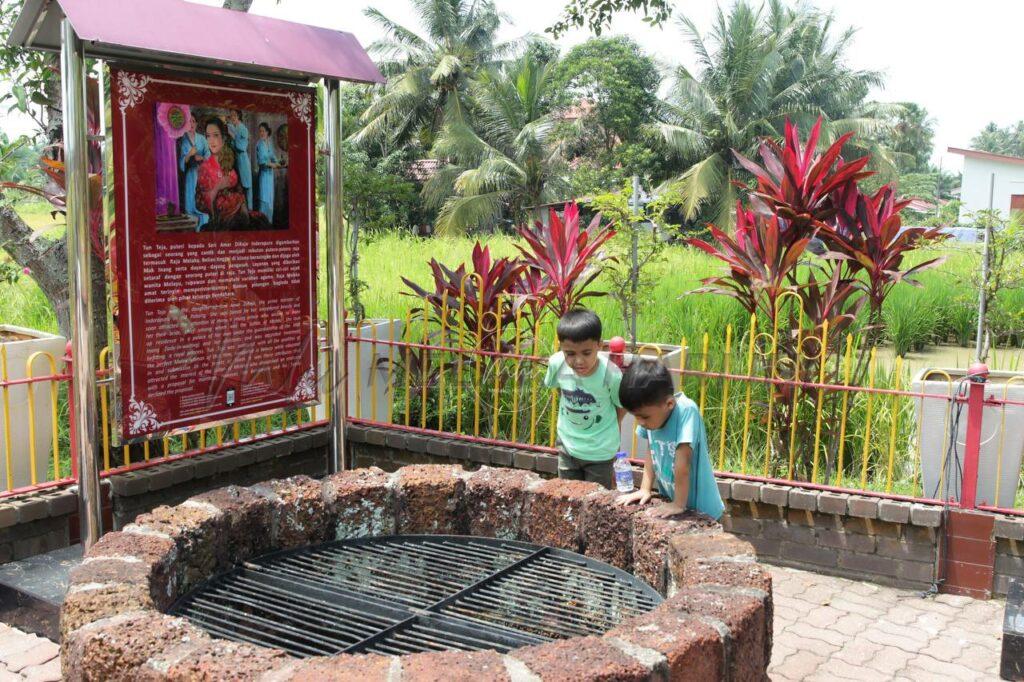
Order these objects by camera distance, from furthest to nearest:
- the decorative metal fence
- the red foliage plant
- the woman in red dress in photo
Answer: the red foliage plant < the decorative metal fence < the woman in red dress in photo

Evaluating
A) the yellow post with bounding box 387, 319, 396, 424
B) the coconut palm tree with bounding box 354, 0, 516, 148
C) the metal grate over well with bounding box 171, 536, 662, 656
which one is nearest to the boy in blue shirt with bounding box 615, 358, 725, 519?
the metal grate over well with bounding box 171, 536, 662, 656

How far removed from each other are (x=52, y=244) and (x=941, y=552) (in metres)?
5.98

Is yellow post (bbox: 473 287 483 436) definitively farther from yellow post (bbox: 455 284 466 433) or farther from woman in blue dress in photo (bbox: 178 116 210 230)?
woman in blue dress in photo (bbox: 178 116 210 230)

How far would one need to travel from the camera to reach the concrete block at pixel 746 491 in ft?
16.4

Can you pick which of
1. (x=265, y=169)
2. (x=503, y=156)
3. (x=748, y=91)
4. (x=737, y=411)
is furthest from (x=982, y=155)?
(x=265, y=169)

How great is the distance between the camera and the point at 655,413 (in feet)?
10.9

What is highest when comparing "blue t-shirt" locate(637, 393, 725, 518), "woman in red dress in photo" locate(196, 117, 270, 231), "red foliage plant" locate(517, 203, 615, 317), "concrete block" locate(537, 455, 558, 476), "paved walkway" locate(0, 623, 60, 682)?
"woman in red dress in photo" locate(196, 117, 270, 231)

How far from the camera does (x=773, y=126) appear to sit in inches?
1073

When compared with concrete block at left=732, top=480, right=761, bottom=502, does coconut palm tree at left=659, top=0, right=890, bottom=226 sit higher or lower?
higher

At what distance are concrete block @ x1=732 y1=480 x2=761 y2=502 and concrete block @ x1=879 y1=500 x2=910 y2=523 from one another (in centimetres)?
61

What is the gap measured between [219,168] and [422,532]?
1.83m

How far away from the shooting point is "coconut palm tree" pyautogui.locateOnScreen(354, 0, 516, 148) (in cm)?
2873

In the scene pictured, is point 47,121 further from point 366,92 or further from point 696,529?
point 366,92

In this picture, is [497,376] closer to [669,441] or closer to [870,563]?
[870,563]
